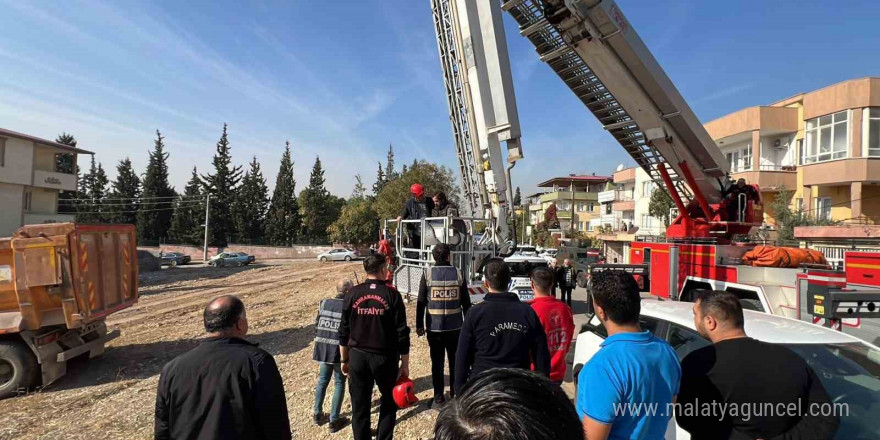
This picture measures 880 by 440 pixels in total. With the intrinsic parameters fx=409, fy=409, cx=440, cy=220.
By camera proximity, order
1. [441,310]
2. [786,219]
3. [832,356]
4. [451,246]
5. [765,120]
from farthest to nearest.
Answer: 1. [765,120]
2. [786,219]
3. [451,246]
4. [441,310]
5. [832,356]

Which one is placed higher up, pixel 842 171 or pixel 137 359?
pixel 842 171

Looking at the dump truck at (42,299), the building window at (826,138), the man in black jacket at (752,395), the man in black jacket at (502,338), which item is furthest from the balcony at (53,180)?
the building window at (826,138)

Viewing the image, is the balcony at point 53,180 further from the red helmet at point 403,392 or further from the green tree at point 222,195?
the red helmet at point 403,392

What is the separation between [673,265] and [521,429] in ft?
24.8

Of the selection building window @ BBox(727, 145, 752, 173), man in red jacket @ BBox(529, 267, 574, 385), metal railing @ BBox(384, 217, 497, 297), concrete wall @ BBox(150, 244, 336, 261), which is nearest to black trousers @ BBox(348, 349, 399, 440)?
man in red jacket @ BBox(529, 267, 574, 385)

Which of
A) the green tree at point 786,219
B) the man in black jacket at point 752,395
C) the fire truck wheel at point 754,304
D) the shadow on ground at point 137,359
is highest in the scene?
the green tree at point 786,219

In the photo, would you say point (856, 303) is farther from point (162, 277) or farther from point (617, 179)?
point (617, 179)

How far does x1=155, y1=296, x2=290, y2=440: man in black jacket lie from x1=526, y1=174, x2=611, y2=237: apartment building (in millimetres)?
40777

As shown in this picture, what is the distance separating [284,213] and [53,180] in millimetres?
23787

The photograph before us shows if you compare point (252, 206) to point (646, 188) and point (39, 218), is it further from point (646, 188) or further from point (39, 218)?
point (646, 188)

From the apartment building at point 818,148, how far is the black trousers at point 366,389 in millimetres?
22612

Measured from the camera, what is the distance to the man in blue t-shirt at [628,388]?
1747 millimetres

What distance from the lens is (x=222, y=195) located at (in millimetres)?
54344

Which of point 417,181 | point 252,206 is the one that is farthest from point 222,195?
point 417,181
